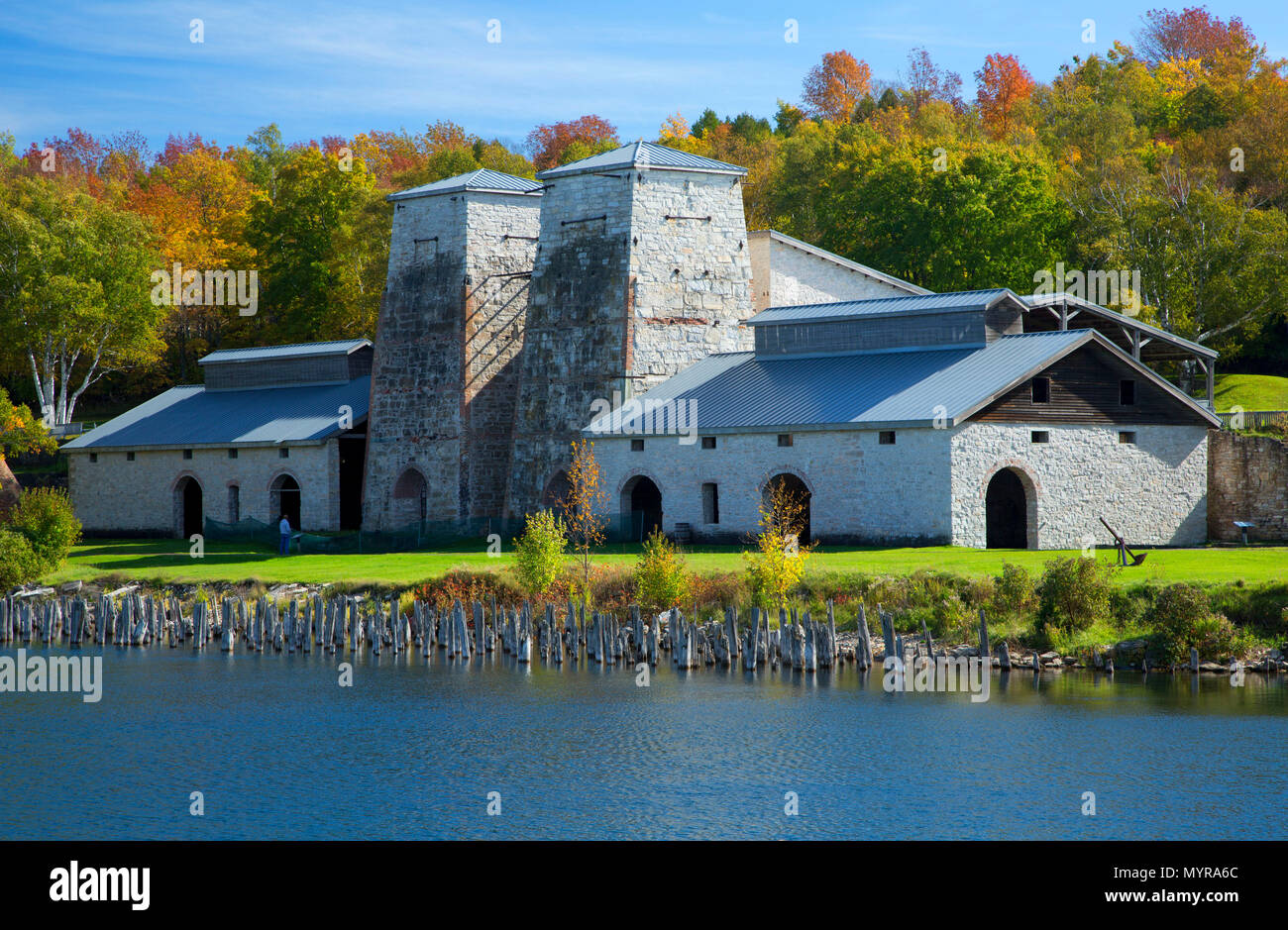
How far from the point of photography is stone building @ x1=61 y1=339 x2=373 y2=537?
51812 millimetres

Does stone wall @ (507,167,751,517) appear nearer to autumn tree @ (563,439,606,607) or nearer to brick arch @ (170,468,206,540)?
autumn tree @ (563,439,606,607)

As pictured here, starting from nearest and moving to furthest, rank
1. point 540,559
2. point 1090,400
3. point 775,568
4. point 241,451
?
point 775,568 < point 540,559 < point 1090,400 < point 241,451

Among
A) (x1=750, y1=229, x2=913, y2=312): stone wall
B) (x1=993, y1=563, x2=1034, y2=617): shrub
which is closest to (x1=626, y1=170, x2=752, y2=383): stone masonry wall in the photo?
(x1=750, y1=229, x2=913, y2=312): stone wall

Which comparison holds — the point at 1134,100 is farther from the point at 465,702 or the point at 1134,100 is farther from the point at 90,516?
the point at 465,702

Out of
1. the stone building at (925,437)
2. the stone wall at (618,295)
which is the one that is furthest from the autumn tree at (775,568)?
the stone wall at (618,295)

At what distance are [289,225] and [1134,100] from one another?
149ft

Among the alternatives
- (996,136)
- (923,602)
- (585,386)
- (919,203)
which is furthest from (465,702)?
(996,136)

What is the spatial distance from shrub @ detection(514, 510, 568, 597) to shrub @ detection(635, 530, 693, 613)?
226 centimetres

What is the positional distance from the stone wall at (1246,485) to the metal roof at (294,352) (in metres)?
31.8

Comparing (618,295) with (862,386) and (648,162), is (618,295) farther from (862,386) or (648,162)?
(862,386)

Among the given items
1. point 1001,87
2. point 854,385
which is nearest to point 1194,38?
point 1001,87

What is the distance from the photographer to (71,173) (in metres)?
91.1

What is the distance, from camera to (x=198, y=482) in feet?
178

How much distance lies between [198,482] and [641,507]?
19.1m
